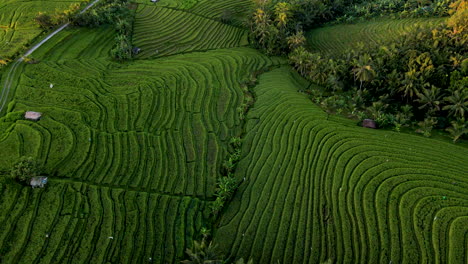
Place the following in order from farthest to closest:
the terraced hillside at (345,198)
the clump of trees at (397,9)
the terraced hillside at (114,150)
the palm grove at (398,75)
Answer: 1. the clump of trees at (397,9)
2. the palm grove at (398,75)
3. the terraced hillside at (345,198)
4. the terraced hillside at (114,150)

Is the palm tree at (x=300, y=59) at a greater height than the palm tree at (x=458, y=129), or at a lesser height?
greater

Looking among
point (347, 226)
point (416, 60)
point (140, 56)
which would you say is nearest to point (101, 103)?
point (140, 56)

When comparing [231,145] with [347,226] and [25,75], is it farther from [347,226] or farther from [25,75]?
[25,75]

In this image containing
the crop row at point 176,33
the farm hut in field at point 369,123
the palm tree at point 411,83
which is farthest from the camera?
the crop row at point 176,33

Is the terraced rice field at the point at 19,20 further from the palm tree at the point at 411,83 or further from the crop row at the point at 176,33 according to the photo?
the palm tree at the point at 411,83

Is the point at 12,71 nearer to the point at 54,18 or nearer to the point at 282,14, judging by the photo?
the point at 54,18

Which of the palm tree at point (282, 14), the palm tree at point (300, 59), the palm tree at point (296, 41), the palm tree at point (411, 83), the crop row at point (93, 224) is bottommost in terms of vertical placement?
the crop row at point (93, 224)

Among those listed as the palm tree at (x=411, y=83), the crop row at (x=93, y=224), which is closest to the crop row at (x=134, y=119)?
the crop row at (x=93, y=224)

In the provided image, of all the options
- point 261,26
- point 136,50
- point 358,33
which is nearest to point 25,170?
point 136,50
